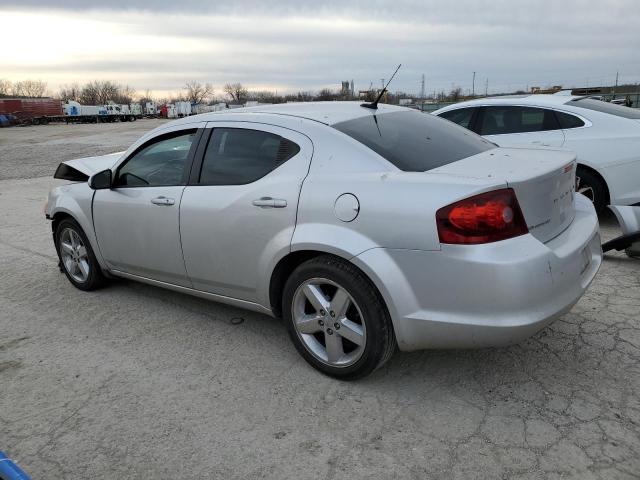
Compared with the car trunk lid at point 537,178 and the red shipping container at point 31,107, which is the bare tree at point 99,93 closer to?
the red shipping container at point 31,107

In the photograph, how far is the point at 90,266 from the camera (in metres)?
4.63

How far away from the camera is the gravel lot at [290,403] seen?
2418 millimetres

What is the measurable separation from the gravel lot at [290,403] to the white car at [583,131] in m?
2.19

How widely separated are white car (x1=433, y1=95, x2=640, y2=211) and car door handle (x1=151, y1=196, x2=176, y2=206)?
11.6ft

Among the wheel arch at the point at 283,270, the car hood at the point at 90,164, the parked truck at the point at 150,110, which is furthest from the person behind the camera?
the parked truck at the point at 150,110

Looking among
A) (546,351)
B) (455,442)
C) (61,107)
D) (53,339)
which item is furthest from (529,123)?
(61,107)

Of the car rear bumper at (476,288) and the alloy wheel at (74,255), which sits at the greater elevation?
the car rear bumper at (476,288)

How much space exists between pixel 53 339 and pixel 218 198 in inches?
66.3

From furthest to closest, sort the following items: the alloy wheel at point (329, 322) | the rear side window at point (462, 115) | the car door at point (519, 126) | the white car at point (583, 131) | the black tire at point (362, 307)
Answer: the rear side window at point (462, 115), the car door at point (519, 126), the white car at point (583, 131), the alloy wheel at point (329, 322), the black tire at point (362, 307)

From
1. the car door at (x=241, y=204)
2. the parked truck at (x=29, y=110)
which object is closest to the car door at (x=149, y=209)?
the car door at (x=241, y=204)

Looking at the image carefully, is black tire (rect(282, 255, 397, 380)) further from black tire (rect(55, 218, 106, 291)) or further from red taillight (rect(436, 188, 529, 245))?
black tire (rect(55, 218, 106, 291))

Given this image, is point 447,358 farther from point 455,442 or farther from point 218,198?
point 218,198

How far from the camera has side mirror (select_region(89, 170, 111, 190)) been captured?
420cm

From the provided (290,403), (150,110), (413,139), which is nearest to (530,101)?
(413,139)
